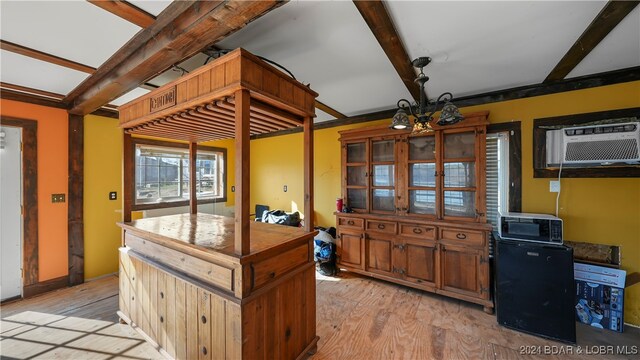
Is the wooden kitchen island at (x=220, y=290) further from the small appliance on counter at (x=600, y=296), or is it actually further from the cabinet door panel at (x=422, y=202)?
the small appliance on counter at (x=600, y=296)

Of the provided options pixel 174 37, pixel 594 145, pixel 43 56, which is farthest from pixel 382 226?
pixel 43 56

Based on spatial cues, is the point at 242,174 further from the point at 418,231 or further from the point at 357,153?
the point at 357,153

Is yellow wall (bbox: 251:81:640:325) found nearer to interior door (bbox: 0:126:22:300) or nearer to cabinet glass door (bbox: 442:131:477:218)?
cabinet glass door (bbox: 442:131:477:218)

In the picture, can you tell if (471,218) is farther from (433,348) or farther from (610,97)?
(610,97)

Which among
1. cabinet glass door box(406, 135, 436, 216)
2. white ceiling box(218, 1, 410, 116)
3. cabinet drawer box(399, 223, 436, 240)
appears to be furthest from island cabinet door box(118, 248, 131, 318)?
cabinet glass door box(406, 135, 436, 216)

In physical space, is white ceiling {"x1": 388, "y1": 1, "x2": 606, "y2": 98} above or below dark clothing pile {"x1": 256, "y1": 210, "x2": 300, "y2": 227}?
above

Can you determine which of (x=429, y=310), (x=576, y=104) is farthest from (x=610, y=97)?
(x=429, y=310)

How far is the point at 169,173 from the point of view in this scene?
13.4ft

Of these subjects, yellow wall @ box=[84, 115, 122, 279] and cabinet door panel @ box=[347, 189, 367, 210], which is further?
cabinet door panel @ box=[347, 189, 367, 210]

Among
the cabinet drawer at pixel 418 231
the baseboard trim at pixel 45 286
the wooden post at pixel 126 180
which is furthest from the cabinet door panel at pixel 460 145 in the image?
the baseboard trim at pixel 45 286

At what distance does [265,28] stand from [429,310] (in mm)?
3031

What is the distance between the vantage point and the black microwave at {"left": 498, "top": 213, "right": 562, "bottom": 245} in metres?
2.13

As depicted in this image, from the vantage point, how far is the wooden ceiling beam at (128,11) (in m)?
1.26

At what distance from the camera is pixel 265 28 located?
5.09 feet
